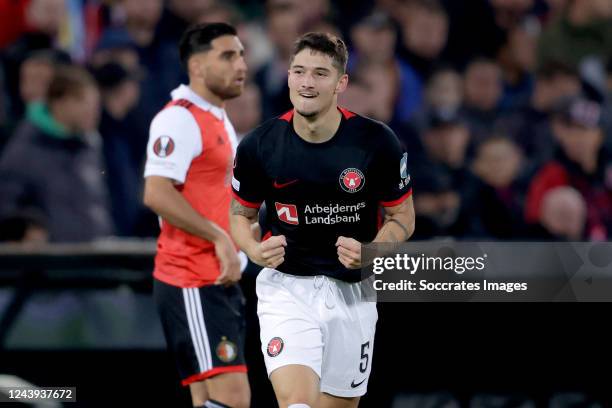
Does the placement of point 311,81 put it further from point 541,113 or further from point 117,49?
point 541,113

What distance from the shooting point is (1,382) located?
684cm

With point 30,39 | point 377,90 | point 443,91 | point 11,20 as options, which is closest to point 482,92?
point 443,91

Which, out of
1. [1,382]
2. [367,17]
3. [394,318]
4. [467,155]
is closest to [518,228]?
[467,155]

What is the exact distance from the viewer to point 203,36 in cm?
655

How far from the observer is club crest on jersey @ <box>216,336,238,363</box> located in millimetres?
6215

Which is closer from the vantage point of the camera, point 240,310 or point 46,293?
point 240,310

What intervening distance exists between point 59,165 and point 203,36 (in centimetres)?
239

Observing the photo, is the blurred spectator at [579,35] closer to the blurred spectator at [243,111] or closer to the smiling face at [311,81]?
the blurred spectator at [243,111]

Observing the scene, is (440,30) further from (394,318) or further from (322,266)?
(322,266)

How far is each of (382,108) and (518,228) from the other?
1960 mm

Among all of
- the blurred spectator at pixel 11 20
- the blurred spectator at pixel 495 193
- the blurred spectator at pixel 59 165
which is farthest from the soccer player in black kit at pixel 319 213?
the blurred spectator at pixel 11 20

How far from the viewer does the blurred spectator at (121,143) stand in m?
9.44

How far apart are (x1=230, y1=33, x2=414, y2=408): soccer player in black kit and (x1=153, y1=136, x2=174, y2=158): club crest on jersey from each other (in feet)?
1.91

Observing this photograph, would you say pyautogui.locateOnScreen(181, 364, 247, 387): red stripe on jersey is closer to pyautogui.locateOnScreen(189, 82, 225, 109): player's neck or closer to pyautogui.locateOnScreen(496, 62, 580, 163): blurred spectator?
pyautogui.locateOnScreen(189, 82, 225, 109): player's neck
